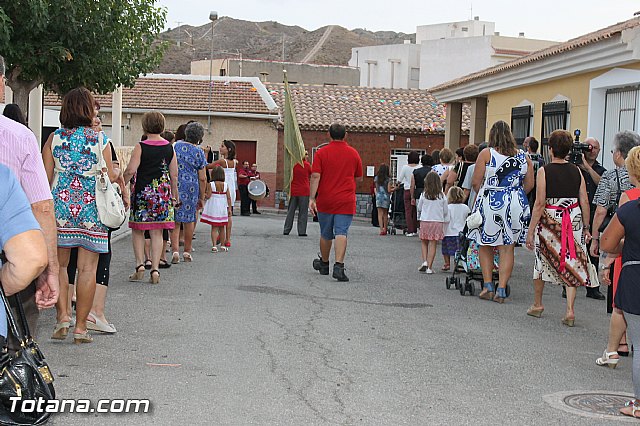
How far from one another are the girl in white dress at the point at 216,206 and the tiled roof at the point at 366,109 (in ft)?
71.9

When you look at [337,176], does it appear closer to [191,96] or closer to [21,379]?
[21,379]

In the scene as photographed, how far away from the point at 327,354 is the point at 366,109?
3237 cm

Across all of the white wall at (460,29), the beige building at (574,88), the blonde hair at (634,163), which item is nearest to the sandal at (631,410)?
the blonde hair at (634,163)

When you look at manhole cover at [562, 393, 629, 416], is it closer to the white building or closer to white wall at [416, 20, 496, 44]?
the white building

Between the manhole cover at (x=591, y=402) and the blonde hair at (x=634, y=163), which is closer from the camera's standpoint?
the manhole cover at (x=591, y=402)

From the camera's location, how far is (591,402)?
6.12 meters

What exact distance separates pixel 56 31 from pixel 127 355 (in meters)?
7.57

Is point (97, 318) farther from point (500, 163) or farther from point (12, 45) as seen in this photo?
point (12, 45)

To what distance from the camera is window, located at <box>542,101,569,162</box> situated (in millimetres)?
16859

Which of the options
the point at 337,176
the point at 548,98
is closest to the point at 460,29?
the point at 548,98

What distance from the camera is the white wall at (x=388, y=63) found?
212ft

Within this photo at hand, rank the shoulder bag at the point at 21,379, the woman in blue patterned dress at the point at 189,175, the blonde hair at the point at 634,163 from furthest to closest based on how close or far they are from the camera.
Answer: the woman in blue patterned dress at the point at 189,175 < the blonde hair at the point at 634,163 < the shoulder bag at the point at 21,379

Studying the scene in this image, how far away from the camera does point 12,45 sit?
40.8 ft

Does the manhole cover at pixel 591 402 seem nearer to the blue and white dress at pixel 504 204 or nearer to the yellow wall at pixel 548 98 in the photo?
the blue and white dress at pixel 504 204
